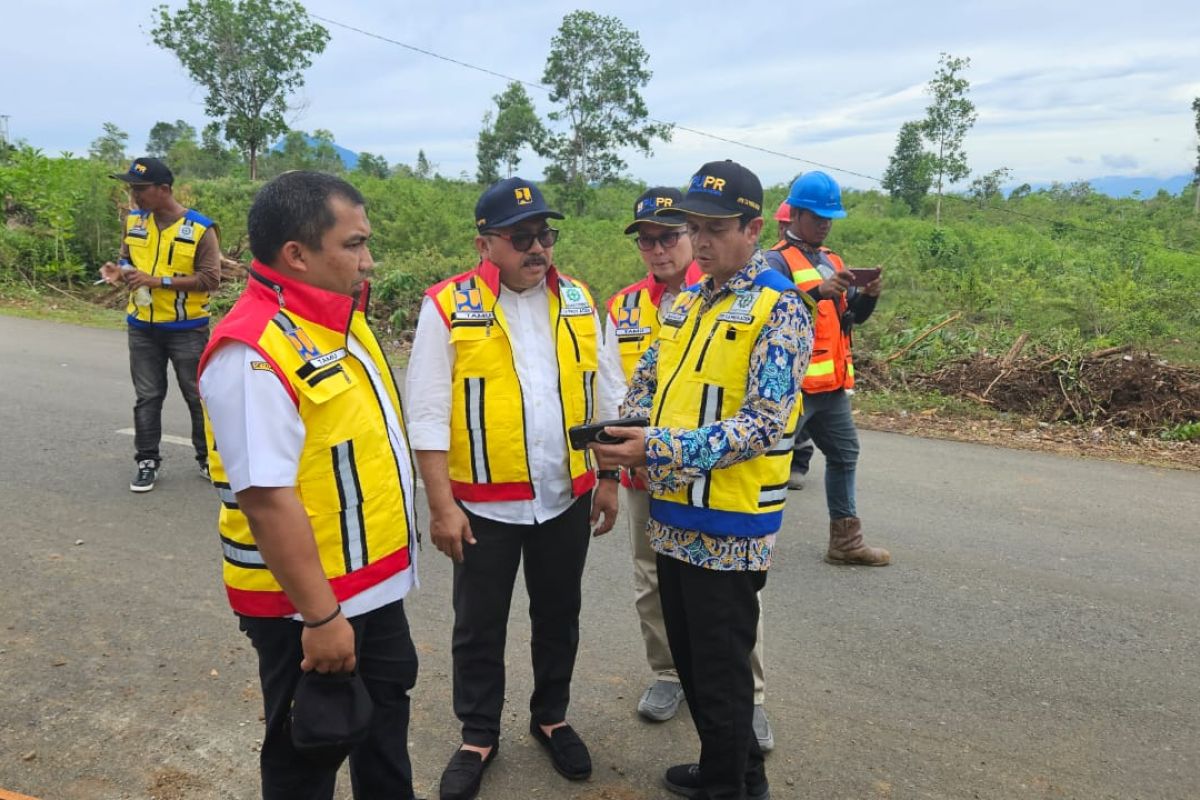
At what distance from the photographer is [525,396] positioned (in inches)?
111

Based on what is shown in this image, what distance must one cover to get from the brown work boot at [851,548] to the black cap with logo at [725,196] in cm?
264

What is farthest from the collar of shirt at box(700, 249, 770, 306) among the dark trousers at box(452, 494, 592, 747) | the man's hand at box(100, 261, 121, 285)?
the man's hand at box(100, 261, 121, 285)

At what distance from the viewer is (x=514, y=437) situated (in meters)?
2.81

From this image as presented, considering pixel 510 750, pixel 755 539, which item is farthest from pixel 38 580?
pixel 755 539

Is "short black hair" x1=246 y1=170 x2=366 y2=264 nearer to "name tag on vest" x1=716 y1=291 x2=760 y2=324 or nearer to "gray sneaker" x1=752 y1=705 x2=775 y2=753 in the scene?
"name tag on vest" x1=716 y1=291 x2=760 y2=324

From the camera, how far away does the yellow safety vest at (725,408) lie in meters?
2.41

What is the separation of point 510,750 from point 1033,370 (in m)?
7.10

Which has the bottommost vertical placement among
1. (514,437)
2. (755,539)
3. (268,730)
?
(268,730)

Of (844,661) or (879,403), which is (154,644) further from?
(879,403)

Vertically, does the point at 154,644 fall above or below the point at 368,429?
below

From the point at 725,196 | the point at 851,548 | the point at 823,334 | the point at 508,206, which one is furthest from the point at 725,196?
the point at 851,548

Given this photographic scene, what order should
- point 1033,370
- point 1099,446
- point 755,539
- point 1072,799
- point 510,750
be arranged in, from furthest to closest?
1. point 1033,370
2. point 1099,446
3. point 510,750
4. point 1072,799
5. point 755,539

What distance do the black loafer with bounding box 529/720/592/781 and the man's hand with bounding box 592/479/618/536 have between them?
70 centimetres

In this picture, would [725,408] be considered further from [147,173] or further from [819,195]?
[147,173]
